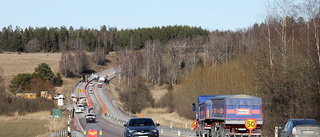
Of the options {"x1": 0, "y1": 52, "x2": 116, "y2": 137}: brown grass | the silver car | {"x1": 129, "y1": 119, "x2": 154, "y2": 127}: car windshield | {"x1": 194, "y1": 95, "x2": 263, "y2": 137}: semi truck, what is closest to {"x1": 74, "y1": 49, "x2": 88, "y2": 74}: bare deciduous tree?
{"x1": 0, "y1": 52, "x2": 116, "y2": 137}: brown grass

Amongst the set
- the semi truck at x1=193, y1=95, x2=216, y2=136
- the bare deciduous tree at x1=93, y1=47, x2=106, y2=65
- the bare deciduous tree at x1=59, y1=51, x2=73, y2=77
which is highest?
the bare deciduous tree at x1=93, y1=47, x2=106, y2=65

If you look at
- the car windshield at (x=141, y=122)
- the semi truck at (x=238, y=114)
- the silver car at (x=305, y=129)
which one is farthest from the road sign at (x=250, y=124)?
the car windshield at (x=141, y=122)

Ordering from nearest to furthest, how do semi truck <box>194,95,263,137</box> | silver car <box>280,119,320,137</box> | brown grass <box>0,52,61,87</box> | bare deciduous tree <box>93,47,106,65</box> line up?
silver car <box>280,119,320,137</box> → semi truck <box>194,95,263,137</box> → brown grass <box>0,52,61,87</box> → bare deciduous tree <box>93,47,106,65</box>

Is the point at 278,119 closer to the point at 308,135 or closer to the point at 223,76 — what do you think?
the point at 308,135

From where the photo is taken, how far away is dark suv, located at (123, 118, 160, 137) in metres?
24.5

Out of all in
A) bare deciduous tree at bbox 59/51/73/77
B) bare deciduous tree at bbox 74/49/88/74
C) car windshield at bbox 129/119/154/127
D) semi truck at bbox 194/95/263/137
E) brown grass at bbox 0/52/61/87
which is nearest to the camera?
car windshield at bbox 129/119/154/127

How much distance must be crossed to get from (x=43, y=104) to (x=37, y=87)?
18.0 m

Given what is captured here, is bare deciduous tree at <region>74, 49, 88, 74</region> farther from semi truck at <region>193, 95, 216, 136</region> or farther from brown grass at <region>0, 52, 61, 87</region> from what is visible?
semi truck at <region>193, 95, 216, 136</region>

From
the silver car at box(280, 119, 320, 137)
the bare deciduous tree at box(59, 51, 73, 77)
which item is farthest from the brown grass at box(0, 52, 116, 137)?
the silver car at box(280, 119, 320, 137)

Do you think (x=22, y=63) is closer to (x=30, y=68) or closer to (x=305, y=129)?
(x=30, y=68)

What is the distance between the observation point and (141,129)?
2481 cm

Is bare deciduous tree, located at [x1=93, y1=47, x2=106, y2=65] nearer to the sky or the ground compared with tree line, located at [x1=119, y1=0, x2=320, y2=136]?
nearer to the sky

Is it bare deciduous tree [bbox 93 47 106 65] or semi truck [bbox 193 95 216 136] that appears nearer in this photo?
semi truck [bbox 193 95 216 136]

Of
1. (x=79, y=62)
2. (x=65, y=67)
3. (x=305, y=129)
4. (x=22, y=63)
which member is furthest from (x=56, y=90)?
(x=305, y=129)
